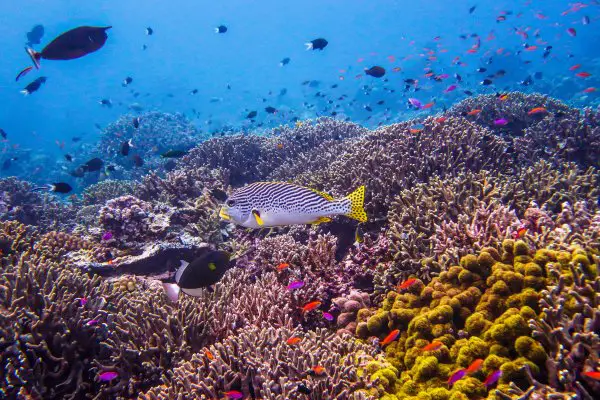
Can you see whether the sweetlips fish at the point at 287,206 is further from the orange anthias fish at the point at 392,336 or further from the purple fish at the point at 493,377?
the purple fish at the point at 493,377

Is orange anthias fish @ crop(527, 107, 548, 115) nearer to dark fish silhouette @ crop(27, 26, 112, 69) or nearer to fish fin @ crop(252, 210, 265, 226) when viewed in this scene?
fish fin @ crop(252, 210, 265, 226)

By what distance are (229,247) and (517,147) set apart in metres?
7.24

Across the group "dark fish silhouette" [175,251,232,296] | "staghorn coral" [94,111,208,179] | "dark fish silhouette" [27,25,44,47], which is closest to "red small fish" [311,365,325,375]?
"dark fish silhouette" [175,251,232,296]

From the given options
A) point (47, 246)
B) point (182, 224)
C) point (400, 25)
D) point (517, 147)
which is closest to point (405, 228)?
point (182, 224)

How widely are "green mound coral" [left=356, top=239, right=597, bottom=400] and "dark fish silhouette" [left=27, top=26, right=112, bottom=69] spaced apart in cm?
479

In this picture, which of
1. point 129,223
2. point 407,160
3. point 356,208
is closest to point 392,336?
point 356,208

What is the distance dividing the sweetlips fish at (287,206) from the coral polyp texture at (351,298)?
3.38ft

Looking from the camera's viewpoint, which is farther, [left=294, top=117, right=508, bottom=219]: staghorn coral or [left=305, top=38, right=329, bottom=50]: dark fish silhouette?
[left=305, top=38, right=329, bottom=50]: dark fish silhouette

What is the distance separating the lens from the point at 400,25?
116 metres

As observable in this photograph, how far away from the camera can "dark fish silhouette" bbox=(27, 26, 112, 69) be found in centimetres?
409

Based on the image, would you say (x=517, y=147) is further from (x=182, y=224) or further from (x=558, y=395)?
(x=182, y=224)

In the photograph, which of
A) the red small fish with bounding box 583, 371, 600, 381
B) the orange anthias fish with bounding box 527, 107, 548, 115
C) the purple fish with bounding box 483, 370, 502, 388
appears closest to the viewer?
the red small fish with bounding box 583, 371, 600, 381

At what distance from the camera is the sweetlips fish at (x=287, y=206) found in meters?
3.41

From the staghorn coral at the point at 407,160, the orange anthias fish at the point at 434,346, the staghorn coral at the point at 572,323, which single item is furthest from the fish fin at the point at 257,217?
the staghorn coral at the point at 407,160
